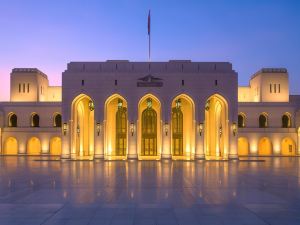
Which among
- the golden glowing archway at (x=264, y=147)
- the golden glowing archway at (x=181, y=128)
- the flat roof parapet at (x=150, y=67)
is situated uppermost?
the flat roof parapet at (x=150, y=67)

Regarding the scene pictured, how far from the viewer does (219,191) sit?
1475cm

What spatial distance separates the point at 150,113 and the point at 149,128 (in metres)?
1.74

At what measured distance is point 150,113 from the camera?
1547 inches

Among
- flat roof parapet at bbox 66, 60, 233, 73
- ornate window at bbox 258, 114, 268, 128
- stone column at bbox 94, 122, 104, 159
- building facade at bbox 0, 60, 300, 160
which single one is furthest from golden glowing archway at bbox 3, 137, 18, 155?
ornate window at bbox 258, 114, 268, 128

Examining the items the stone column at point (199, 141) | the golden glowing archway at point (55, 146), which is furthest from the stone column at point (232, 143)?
the golden glowing archway at point (55, 146)

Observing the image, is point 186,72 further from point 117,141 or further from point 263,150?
point 263,150

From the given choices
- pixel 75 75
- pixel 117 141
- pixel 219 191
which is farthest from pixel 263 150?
pixel 219 191

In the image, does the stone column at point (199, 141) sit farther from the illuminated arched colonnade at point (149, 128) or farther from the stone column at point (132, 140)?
the stone column at point (132, 140)

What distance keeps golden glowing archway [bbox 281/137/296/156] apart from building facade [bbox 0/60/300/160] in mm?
121

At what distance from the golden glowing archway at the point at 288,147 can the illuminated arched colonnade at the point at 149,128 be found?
10560mm

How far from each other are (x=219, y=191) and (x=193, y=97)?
64.5ft

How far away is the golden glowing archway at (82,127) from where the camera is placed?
34.7 metres

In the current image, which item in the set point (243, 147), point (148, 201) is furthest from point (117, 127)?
point (148, 201)

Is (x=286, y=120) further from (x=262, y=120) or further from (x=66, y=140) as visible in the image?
Result: (x=66, y=140)
